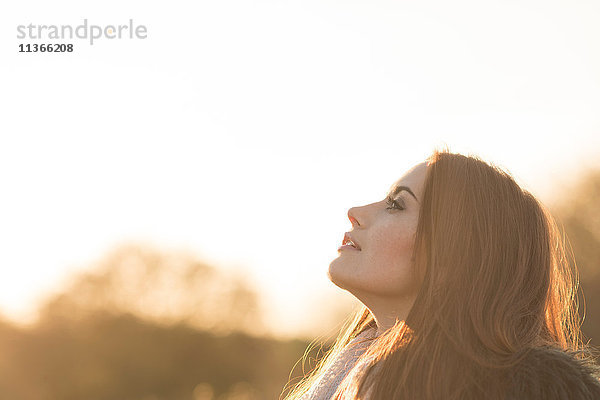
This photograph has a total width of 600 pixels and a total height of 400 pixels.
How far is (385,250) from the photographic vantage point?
123 inches

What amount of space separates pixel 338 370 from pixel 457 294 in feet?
2.23

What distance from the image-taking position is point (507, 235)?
9.90ft

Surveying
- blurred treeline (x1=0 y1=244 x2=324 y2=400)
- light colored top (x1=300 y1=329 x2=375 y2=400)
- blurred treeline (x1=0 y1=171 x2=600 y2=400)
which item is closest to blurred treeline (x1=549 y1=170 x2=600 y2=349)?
blurred treeline (x1=0 y1=171 x2=600 y2=400)

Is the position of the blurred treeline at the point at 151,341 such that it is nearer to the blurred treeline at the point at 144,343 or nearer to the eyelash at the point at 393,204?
the blurred treeline at the point at 144,343

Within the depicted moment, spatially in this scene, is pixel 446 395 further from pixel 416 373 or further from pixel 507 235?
pixel 507 235

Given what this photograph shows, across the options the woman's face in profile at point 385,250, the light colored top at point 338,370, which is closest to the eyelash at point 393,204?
the woman's face in profile at point 385,250

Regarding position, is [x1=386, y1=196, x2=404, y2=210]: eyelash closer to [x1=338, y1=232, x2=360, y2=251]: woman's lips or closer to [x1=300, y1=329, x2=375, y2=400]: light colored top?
[x1=338, y1=232, x2=360, y2=251]: woman's lips

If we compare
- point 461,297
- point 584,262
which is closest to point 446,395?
point 461,297

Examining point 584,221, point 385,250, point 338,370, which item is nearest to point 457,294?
point 385,250

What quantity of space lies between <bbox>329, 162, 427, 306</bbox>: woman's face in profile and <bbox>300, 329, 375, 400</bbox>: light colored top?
22cm

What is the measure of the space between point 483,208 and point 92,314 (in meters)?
24.8

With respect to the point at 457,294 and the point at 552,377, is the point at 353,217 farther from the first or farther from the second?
the point at 552,377

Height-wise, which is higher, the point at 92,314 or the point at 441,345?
the point at 441,345

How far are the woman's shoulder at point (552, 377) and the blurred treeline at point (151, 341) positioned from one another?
20838mm
